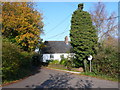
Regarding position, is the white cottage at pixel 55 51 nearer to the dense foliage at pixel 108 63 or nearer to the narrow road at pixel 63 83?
the dense foliage at pixel 108 63

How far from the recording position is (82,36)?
52.9 ft

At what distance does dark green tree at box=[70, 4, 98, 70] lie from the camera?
15852mm

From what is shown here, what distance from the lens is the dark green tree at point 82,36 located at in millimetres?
15852

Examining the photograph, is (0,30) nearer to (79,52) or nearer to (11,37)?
(11,37)

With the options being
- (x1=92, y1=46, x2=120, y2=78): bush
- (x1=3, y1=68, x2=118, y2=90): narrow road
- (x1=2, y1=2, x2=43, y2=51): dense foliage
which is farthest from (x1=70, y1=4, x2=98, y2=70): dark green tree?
(x1=3, y1=68, x2=118, y2=90): narrow road

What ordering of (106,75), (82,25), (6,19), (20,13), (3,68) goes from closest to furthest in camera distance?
(3,68)
(106,75)
(6,19)
(20,13)
(82,25)

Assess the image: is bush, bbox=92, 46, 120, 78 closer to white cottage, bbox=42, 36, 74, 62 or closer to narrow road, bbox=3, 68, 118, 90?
narrow road, bbox=3, 68, 118, 90

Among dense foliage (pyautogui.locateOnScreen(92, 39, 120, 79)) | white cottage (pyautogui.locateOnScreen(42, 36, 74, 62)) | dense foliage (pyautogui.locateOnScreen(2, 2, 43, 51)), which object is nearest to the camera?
dense foliage (pyautogui.locateOnScreen(92, 39, 120, 79))

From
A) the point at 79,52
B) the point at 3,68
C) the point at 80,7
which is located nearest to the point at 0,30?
the point at 3,68

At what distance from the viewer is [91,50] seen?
15.9 meters

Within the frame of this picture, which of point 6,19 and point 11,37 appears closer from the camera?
point 6,19

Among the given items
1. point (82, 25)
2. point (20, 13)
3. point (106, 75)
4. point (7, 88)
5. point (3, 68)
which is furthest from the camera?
point (82, 25)

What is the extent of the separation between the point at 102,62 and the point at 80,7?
8384 millimetres

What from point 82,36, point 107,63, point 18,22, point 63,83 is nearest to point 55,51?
point 82,36
